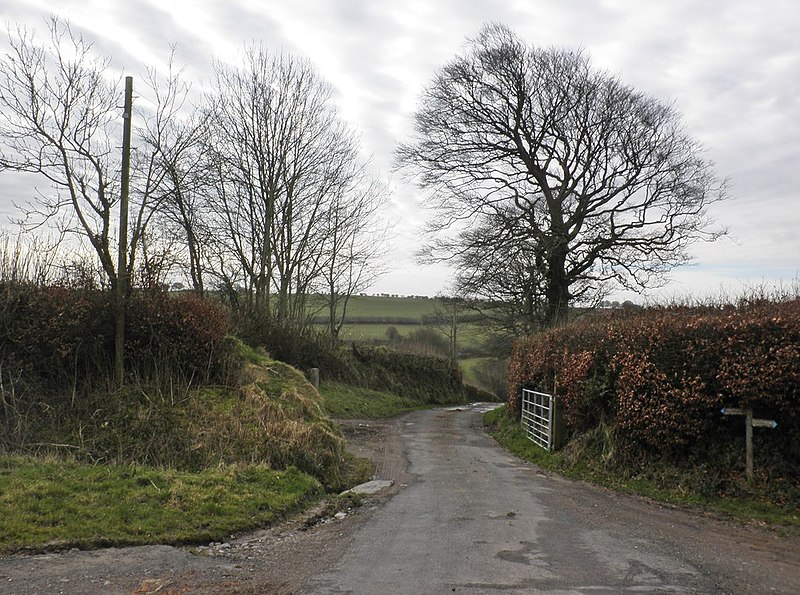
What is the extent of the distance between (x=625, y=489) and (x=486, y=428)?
12.3m

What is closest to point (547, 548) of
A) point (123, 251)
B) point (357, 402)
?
point (123, 251)

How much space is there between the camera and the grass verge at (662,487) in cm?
873

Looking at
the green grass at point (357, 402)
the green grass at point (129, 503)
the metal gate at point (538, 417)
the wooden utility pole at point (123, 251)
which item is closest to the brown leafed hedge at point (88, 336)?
the wooden utility pole at point (123, 251)

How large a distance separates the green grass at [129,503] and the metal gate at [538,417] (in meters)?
7.08

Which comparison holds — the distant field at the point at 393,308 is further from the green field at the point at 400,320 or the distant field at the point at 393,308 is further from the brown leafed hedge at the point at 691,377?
the brown leafed hedge at the point at 691,377

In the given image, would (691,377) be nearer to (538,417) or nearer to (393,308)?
(538,417)

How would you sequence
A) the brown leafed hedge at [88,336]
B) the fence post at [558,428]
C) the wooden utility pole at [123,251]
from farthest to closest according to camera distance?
the fence post at [558,428] < the brown leafed hedge at [88,336] < the wooden utility pole at [123,251]

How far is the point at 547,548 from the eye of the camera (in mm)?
6945

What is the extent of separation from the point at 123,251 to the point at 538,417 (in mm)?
10484

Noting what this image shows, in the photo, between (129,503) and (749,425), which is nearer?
(129,503)

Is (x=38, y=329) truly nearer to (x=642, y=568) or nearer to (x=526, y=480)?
(x=526, y=480)

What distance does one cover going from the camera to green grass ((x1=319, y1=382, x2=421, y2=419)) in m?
25.6

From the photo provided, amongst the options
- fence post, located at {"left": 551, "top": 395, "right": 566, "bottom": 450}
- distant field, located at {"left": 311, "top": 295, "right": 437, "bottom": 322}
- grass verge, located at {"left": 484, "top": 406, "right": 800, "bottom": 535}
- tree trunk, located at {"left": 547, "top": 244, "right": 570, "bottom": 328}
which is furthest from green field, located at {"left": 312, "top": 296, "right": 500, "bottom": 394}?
grass verge, located at {"left": 484, "top": 406, "right": 800, "bottom": 535}

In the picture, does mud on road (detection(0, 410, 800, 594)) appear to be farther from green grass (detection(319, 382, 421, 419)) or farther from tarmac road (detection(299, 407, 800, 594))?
green grass (detection(319, 382, 421, 419))
